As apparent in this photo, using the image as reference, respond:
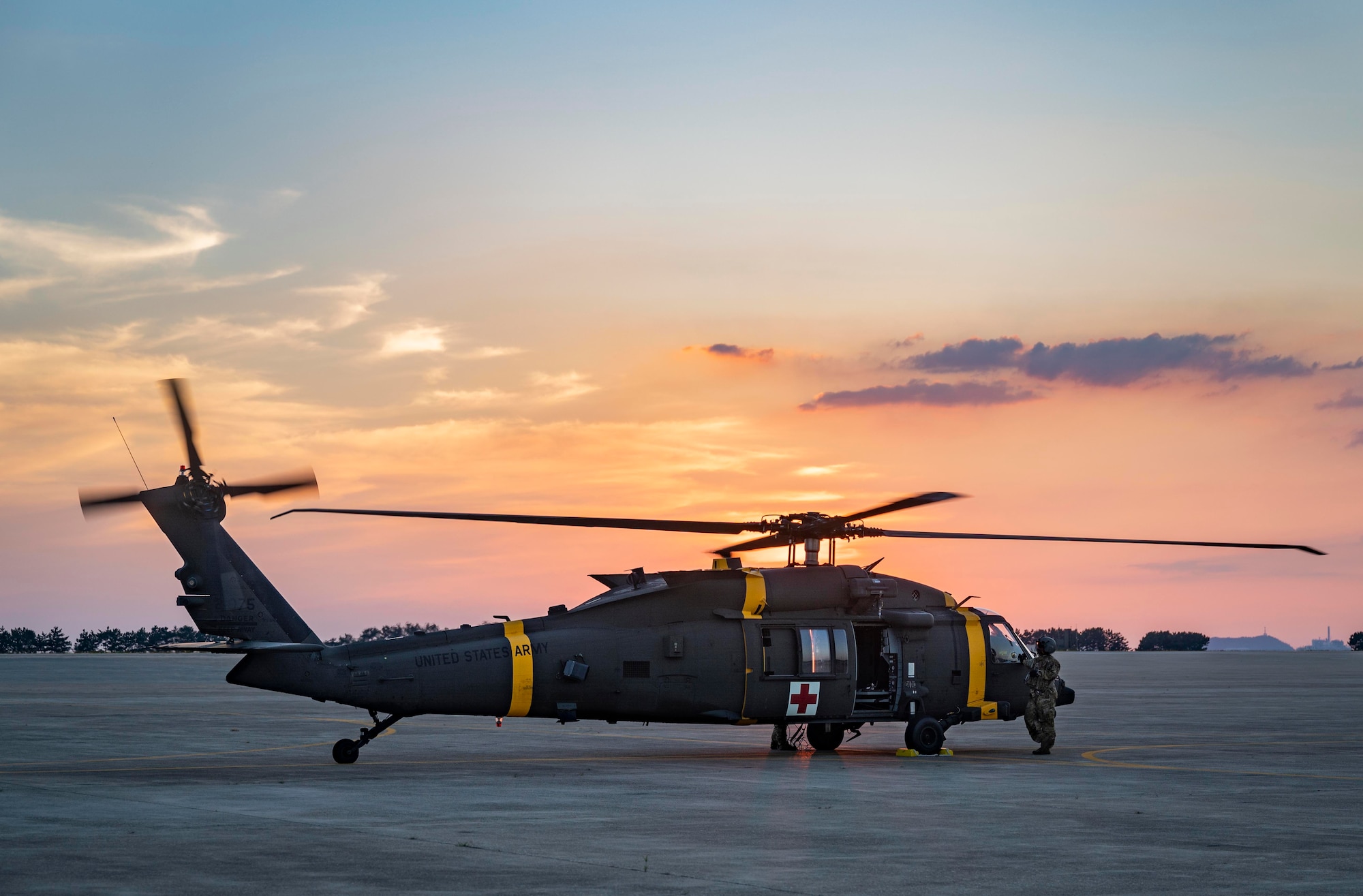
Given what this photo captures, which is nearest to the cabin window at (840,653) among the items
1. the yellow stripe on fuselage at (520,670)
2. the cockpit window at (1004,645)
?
the cockpit window at (1004,645)

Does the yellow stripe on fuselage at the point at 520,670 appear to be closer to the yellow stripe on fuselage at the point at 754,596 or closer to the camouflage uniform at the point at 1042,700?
the yellow stripe on fuselage at the point at 754,596

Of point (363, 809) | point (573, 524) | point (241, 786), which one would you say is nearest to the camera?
point (363, 809)

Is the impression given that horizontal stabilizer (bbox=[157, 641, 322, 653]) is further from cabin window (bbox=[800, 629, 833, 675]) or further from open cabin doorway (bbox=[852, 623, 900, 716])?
open cabin doorway (bbox=[852, 623, 900, 716])

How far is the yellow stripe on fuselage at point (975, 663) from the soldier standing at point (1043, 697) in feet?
3.27

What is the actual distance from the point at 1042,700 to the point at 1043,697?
0.09 m

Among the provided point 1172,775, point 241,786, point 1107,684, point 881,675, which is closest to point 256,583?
point 241,786

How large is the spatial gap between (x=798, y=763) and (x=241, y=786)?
10.5 meters

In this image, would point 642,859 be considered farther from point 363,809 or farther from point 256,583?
point 256,583

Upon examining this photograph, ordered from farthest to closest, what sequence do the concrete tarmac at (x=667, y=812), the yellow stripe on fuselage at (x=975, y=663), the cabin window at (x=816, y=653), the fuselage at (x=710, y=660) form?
the yellow stripe on fuselage at (x=975, y=663) → the cabin window at (x=816, y=653) → the fuselage at (x=710, y=660) → the concrete tarmac at (x=667, y=812)

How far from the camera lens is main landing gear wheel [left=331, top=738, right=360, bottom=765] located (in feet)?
82.0

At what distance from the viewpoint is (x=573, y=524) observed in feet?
86.7

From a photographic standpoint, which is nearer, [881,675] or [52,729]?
[881,675]

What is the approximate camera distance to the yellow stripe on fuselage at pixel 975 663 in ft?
97.8

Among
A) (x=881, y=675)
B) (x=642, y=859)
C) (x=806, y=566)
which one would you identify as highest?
(x=806, y=566)
